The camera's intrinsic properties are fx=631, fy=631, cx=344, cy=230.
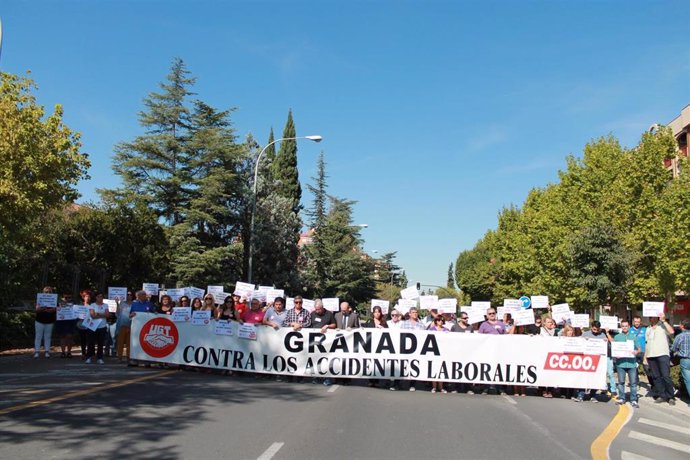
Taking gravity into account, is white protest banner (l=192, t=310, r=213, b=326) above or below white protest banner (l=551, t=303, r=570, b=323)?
below

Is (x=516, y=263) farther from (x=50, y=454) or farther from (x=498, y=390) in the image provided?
(x=50, y=454)

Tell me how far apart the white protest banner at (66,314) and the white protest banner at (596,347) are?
39.7 ft

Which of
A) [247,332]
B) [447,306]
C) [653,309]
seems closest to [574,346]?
[653,309]

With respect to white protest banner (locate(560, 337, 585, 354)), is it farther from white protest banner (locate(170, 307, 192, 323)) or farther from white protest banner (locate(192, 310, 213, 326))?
white protest banner (locate(170, 307, 192, 323))

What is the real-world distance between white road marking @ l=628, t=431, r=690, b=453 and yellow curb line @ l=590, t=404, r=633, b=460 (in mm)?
249

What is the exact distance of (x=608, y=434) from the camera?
29.6 feet

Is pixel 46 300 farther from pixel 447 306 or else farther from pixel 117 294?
pixel 447 306

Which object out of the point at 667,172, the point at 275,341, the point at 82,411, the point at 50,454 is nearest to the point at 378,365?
the point at 275,341

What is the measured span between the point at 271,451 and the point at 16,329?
14.9 m

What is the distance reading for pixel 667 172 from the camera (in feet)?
109

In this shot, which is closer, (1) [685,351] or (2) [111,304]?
(1) [685,351]

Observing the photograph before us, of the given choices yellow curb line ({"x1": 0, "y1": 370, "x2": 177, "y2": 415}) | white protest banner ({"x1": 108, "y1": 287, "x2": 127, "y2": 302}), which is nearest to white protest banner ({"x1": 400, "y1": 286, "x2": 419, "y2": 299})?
white protest banner ({"x1": 108, "y1": 287, "x2": 127, "y2": 302})

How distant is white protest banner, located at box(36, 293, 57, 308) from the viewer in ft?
50.6

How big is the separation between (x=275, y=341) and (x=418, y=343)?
3.07m
